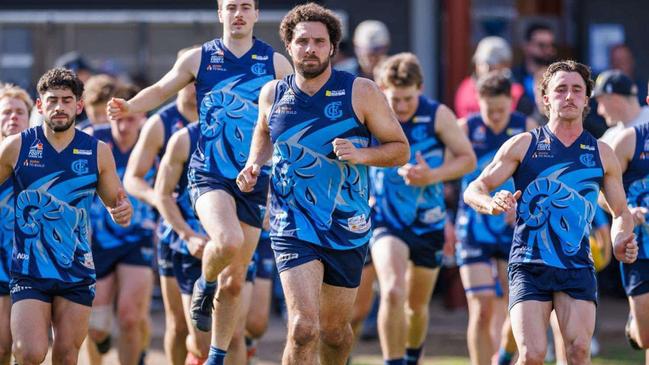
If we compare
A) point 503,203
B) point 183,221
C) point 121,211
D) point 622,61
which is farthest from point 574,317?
point 622,61

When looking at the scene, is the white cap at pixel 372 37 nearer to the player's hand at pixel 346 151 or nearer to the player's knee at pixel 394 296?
the player's knee at pixel 394 296

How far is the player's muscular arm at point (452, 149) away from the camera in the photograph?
1023 centimetres

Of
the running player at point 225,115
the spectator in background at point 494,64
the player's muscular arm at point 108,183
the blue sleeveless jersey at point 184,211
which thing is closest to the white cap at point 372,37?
the spectator in background at point 494,64

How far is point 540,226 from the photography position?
808cm

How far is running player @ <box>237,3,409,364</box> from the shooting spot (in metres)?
8.05

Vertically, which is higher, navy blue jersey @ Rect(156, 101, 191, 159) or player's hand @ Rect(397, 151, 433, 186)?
navy blue jersey @ Rect(156, 101, 191, 159)

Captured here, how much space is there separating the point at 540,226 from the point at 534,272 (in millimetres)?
268

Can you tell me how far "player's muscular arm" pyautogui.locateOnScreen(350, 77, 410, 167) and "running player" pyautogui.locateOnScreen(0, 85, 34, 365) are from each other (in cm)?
241

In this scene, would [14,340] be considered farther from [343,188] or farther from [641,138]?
[641,138]

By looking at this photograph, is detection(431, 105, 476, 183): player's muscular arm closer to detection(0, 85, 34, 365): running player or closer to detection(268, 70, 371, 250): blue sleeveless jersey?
detection(268, 70, 371, 250): blue sleeveless jersey

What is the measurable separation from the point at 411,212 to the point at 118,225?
2168mm

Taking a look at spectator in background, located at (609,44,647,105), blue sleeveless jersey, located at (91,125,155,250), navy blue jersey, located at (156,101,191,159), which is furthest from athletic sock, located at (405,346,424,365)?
spectator in background, located at (609,44,647,105)

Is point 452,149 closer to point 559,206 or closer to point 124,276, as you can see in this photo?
point 559,206

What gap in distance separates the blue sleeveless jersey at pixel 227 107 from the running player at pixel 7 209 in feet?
3.96
